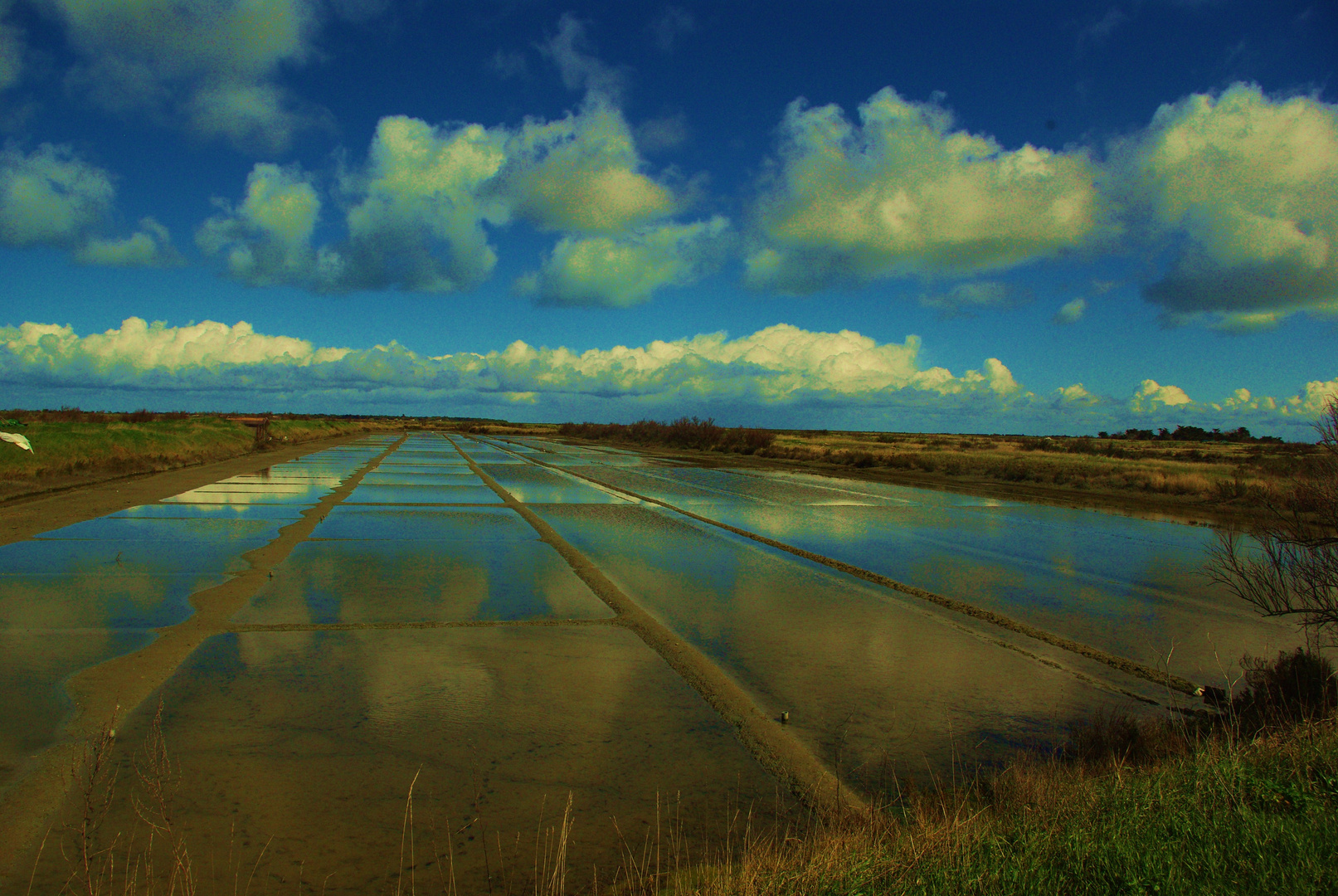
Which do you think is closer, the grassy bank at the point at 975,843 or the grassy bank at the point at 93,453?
the grassy bank at the point at 975,843

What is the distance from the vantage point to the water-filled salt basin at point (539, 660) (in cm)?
418

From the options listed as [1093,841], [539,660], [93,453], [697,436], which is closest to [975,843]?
[1093,841]

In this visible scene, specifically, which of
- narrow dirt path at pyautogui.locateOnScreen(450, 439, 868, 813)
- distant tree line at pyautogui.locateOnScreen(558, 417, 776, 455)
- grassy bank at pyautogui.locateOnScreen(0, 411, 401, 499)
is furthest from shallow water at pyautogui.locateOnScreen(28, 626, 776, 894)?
distant tree line at pyautogui.locateOnScreen(558, 417, 776, 455)

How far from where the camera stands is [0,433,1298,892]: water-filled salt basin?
418 cm

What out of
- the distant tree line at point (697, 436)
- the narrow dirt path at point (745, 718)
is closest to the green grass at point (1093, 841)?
the narrow dirt path at point (745, 718)

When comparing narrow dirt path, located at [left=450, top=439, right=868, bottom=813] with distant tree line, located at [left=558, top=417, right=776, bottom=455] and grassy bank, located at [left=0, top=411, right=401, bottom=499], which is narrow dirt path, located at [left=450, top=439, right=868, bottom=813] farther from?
distant tree line, located at [left=558, top=417, right=776, bottom=455]

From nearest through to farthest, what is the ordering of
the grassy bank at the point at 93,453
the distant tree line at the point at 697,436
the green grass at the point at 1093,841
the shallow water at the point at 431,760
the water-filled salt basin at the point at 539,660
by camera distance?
the green grass at the point at 1093,841
the shallow water at the point at 431,760
the water-filled salt basin at the point at 539,660
the grassy bank at the point at 93,453
the distant tree line at the point at 697,436

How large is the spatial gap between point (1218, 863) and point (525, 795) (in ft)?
10.3

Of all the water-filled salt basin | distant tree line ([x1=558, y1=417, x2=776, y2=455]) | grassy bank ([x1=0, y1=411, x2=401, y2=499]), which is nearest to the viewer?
the water-filled salt basin

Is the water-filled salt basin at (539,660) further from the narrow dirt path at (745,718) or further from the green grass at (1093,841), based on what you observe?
the green grass at (1093,841)

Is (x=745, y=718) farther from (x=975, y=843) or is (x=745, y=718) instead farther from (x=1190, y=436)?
(x=1190, y=436)

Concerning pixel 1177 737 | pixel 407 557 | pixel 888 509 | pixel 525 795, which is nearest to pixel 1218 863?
pixel 1177 737

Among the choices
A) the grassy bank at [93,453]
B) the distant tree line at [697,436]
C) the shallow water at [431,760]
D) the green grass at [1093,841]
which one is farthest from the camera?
the distant tree line at [697,436]

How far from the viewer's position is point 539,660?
653 centimetres
